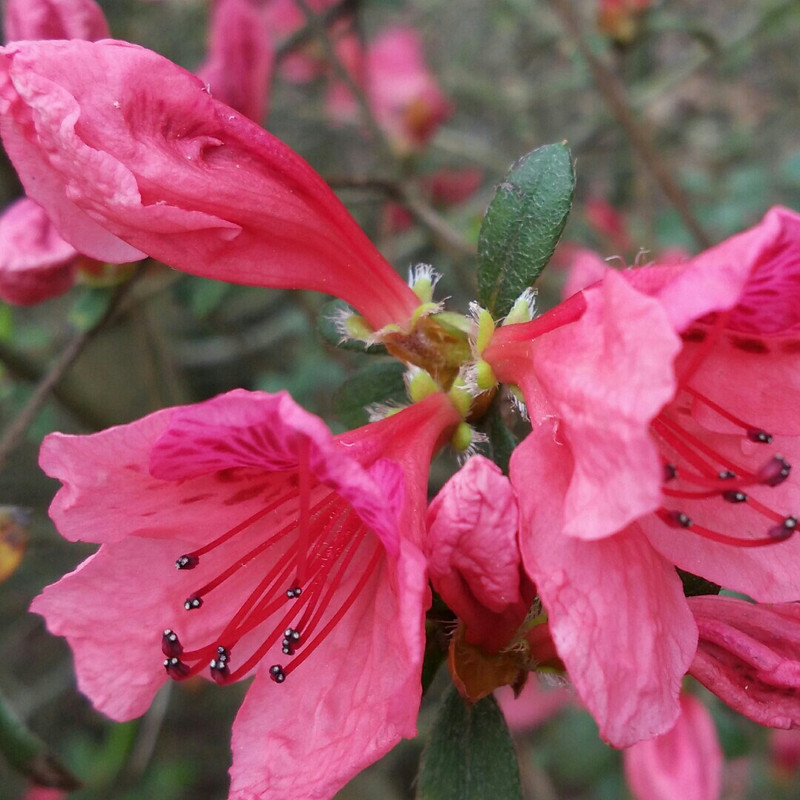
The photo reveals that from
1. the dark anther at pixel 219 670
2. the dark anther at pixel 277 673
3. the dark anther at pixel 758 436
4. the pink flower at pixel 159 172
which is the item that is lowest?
the dark anther at pixel 758 436

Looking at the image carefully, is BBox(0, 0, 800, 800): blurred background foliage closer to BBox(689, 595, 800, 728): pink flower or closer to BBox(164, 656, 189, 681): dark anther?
BBox(164, 656, 189, 681): dark anther

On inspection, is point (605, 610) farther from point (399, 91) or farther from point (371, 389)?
point (399, 91)

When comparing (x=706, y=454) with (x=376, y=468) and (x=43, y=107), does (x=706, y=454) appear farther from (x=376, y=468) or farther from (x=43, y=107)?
(x=43, y=107)

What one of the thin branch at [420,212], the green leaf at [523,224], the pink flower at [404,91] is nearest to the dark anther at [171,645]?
the green leaf at [523,224]

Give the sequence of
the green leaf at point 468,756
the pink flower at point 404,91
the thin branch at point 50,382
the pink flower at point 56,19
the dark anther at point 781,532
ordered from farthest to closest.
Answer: the pink flower at point 404,91
the thin branch at point 50,382
the pink flower at point 56,19
the green leaf at point 468,756
the dark anther at point 781,532

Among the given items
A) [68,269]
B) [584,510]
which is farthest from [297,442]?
[68,269]

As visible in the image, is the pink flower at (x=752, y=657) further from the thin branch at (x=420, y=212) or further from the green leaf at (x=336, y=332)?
the thin branch at (x=420, y=212)

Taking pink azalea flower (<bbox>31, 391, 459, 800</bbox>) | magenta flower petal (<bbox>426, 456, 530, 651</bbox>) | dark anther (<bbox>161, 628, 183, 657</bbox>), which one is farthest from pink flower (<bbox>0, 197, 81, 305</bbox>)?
magenta flower petal (<bbox>426, 456, 530, 651</bbox>)
